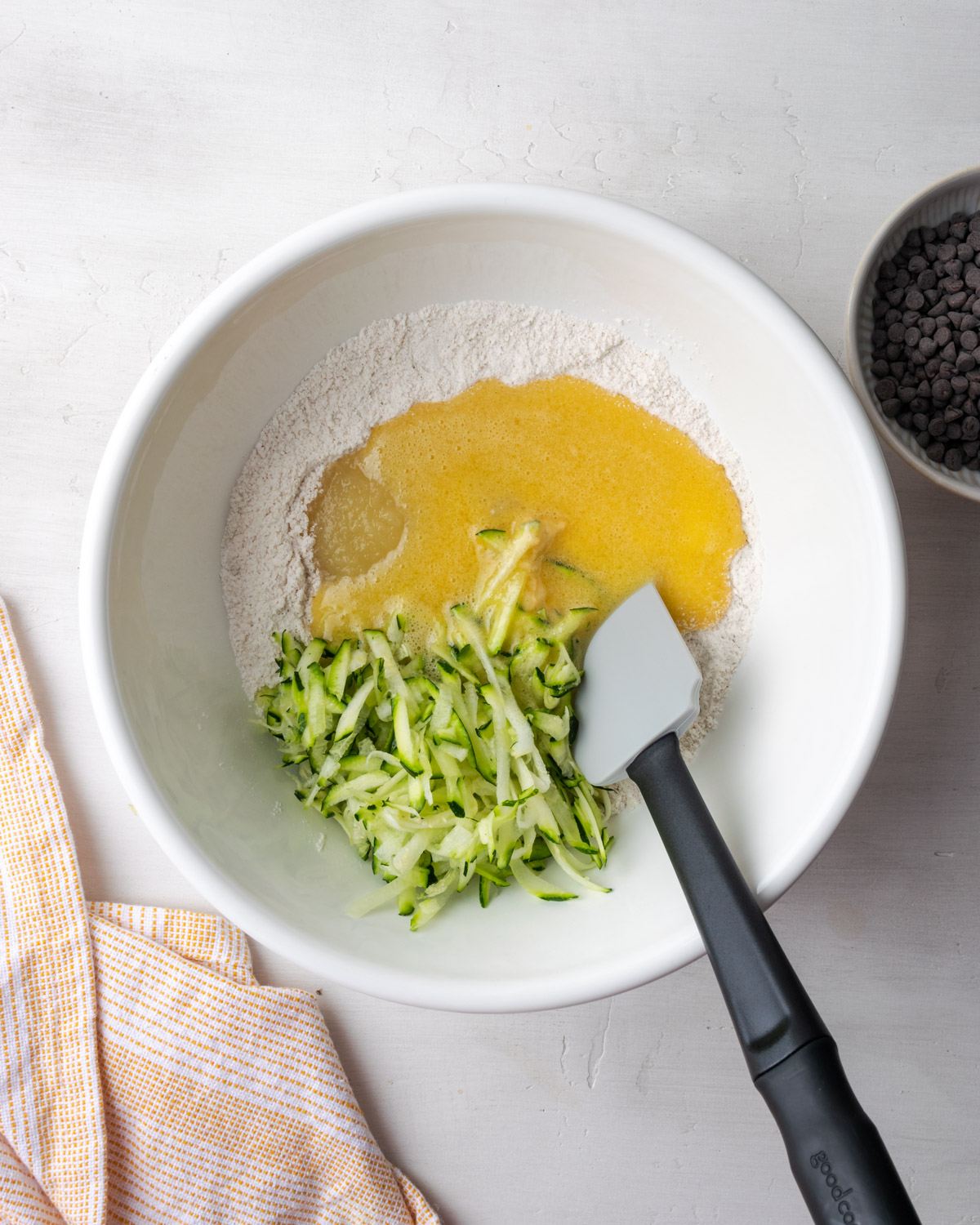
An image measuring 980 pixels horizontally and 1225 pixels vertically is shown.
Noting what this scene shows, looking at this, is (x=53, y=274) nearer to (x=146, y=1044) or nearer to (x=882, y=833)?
(x=146, y=1044)

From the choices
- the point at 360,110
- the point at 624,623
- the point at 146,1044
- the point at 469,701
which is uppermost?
the point at 360,110

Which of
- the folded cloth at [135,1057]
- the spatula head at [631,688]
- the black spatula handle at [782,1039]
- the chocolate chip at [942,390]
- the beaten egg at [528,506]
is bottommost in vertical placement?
the folded cloth at [135,1057]

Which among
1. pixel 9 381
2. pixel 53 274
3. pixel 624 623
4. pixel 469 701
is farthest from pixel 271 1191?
pixel 53 274

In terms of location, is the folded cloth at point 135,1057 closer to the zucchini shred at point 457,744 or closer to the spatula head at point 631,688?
the zucchini shred at point 457,744

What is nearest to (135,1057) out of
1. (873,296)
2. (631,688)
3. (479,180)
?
(631,688)

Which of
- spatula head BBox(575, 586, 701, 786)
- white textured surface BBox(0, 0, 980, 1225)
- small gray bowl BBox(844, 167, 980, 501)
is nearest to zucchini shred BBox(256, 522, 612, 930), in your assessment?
spatula head BBox(575, 586, 701, 786)

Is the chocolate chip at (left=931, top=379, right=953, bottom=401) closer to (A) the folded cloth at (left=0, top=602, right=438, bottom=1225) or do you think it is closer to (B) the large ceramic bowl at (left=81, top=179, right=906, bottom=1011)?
(B) the large ceramic bowl at (left=81, top=179, right=906, bottom=1011)

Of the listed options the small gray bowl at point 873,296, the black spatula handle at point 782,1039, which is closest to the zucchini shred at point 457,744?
the black spatula handle at point 782,1039
